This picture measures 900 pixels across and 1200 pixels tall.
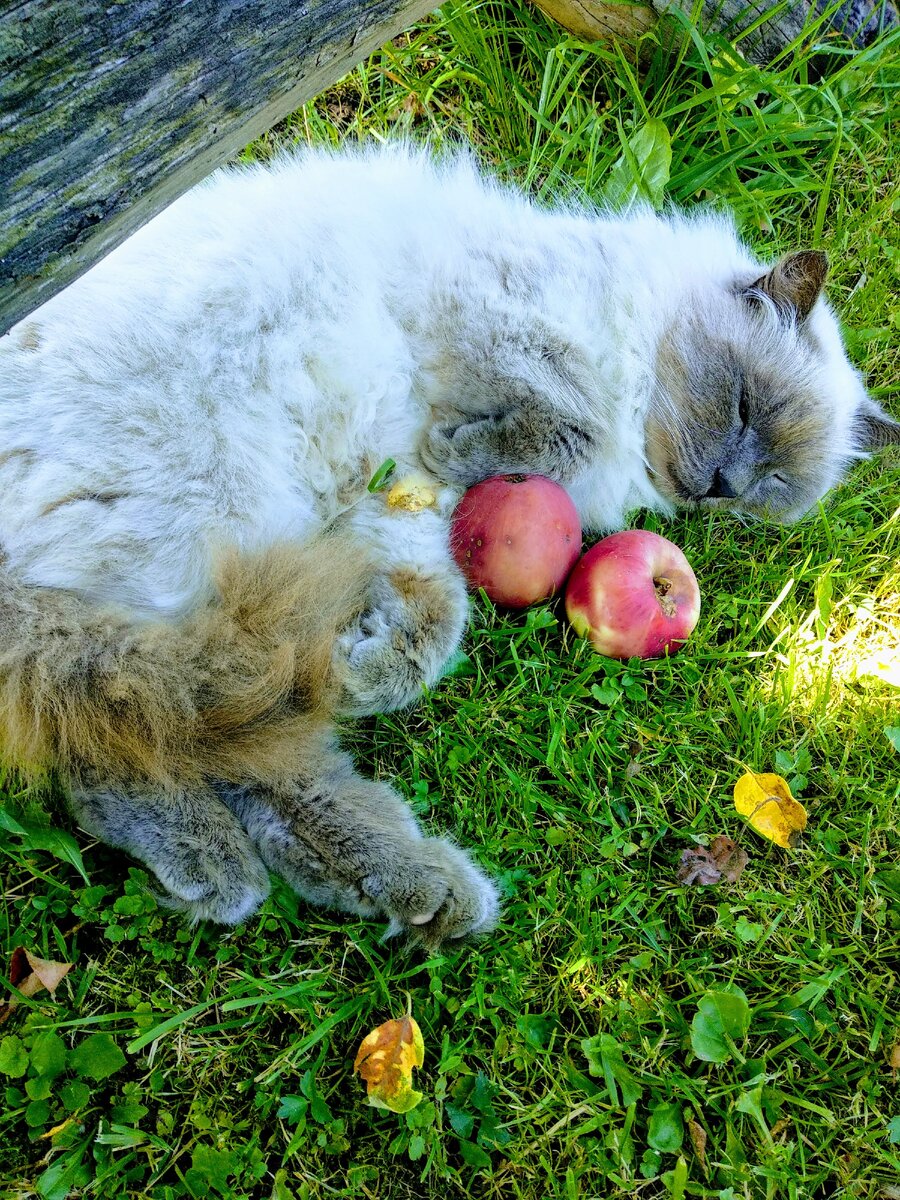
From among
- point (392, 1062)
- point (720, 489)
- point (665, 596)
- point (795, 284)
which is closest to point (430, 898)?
point (392, 1062)

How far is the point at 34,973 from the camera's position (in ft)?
5.98

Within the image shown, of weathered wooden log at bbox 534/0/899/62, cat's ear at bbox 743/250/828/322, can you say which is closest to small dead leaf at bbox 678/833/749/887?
cat's ear at bbox 743/250/828/322

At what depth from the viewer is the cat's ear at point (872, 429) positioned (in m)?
2.77

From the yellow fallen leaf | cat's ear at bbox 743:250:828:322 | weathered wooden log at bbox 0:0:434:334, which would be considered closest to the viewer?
weathered wooden log at bbox 0:0:434:334

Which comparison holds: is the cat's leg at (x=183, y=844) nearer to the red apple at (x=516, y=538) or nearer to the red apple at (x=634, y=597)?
the red apple at (x=516, y=538)

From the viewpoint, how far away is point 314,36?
1.65 metres

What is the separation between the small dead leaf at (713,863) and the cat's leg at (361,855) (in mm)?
455

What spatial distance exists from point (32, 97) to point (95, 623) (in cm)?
102

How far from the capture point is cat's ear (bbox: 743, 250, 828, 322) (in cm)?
253

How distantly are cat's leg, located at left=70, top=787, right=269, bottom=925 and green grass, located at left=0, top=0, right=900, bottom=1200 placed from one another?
63mm

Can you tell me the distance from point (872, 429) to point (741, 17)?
1.50 meters

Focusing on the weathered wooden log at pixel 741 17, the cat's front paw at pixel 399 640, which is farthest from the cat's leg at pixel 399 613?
the weathered wooden log at pixel 741 17

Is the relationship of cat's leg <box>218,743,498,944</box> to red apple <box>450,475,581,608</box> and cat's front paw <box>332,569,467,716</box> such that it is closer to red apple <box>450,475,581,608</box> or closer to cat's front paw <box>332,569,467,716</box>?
cat's front paw <box>332,569,467,716</box>

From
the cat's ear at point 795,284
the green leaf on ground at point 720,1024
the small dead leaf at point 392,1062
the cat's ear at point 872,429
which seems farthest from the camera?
the cat's ear at point 872,429
